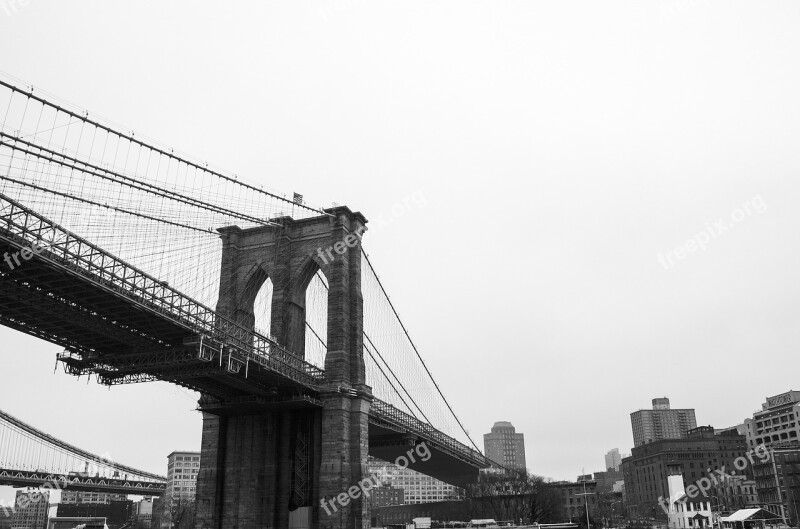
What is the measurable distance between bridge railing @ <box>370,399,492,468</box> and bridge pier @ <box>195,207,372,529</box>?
6605 mm

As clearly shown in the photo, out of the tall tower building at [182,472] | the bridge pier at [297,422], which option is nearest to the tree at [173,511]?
the tall tower building at [182,472]

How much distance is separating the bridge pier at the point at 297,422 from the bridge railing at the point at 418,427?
21.7 feet

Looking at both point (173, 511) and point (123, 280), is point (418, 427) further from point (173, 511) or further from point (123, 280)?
point (173, 511)

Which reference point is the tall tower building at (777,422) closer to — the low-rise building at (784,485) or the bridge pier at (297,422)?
the low-rise building at (784,485)

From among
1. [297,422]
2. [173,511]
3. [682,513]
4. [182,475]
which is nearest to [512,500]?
[682,513]

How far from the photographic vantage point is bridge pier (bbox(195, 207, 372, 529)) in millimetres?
50188

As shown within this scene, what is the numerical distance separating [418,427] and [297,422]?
2258 cm

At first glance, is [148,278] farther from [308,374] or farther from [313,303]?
[313,303]

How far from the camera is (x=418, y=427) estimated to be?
2884 inches

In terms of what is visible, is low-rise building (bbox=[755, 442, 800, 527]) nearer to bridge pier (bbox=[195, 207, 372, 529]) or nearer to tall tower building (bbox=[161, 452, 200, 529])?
bridge pier (bbox=[195, 207, 372, 529])

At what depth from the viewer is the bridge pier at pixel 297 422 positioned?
50188 mm

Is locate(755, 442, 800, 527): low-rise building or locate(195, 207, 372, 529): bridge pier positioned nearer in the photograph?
locate(195, 207, 372, 529): bridge pier

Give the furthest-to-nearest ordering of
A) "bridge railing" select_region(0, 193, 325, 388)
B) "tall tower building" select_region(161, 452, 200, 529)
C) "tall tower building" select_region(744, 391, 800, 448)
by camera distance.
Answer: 1. "tall tower building" select_region(161, 452, 200, 529)
2. "tall tower building" select_region(744, 391, 800, 448)
3. "bridge railing" select_region(0, 193, 325, 388)

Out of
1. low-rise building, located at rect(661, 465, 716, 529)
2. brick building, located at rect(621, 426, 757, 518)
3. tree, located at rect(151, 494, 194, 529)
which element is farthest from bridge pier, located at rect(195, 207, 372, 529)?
brick building, located at rect(621, 426, 757, 518)
